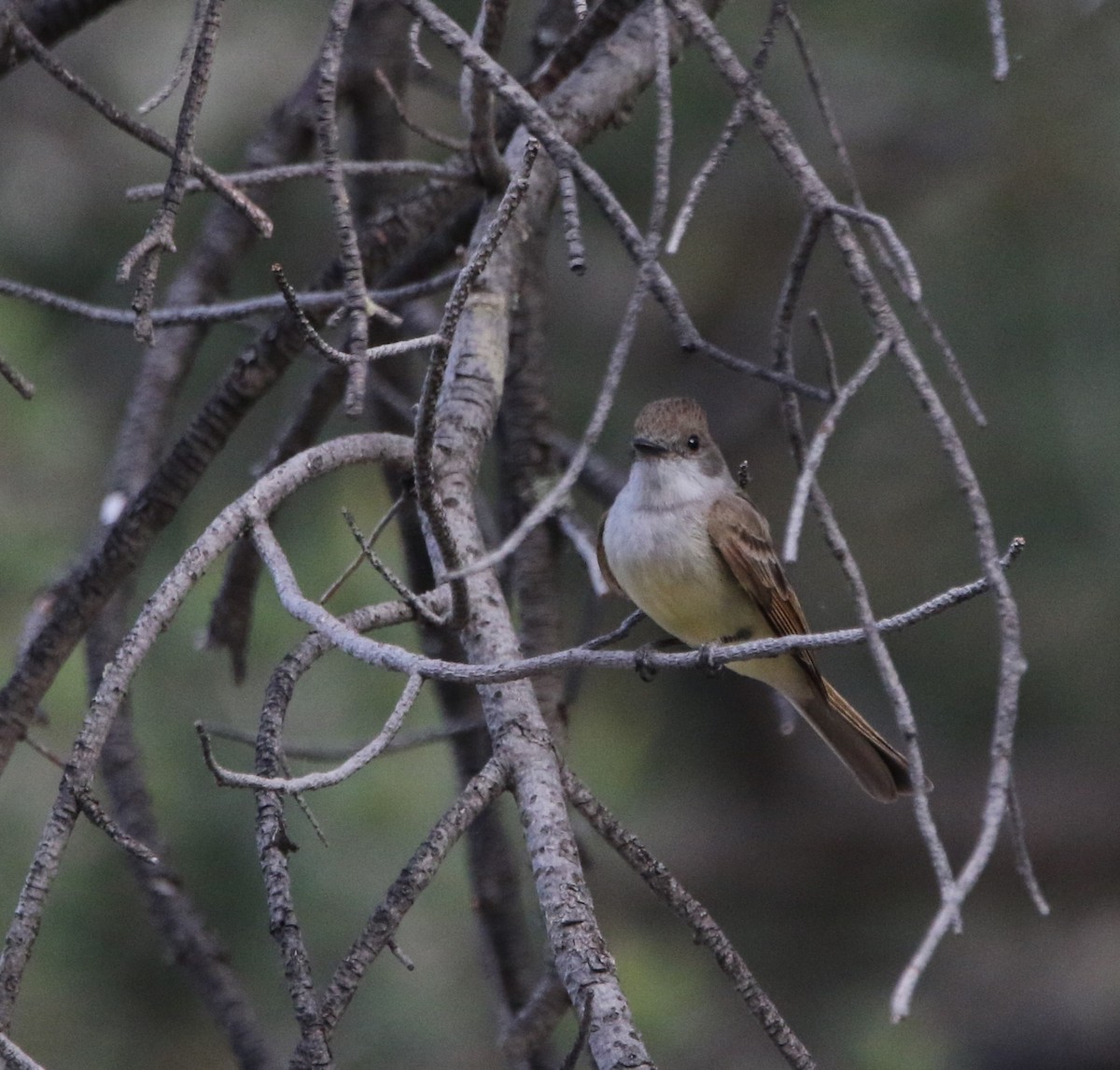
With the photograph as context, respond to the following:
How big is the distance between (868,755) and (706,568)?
1.93 feet

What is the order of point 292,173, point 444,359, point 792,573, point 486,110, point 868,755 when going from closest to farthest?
point 444,359, point 292,173, point 486,110, point 868,755, point 792,573

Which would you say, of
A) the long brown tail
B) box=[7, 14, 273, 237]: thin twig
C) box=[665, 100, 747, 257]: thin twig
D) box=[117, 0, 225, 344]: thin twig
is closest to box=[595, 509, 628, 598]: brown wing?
the long brown tail

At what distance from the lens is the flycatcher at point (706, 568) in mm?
3535

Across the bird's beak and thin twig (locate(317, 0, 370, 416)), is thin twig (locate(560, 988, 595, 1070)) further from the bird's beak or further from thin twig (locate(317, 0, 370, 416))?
the bird's beak

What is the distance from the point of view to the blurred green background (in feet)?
14.6

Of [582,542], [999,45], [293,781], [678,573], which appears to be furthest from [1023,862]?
[678,573]

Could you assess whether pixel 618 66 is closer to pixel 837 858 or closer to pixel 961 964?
pixel 837 858

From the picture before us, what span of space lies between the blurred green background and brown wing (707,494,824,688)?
0.38 metres

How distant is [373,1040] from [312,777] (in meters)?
3.13

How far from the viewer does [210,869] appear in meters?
4.35

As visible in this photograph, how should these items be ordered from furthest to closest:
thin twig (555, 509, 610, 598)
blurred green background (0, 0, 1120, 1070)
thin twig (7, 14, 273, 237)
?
blurred green background (0, 0, 1120, 1070) < thin twig (555, 509, 610, 598) < thin twig (7, 14, 273, 237)

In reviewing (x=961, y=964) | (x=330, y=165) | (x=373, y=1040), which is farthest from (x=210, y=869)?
(x=961, y=964)

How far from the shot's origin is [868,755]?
12.1 ft

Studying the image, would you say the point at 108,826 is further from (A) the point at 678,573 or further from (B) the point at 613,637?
(A) the point at 678,573
